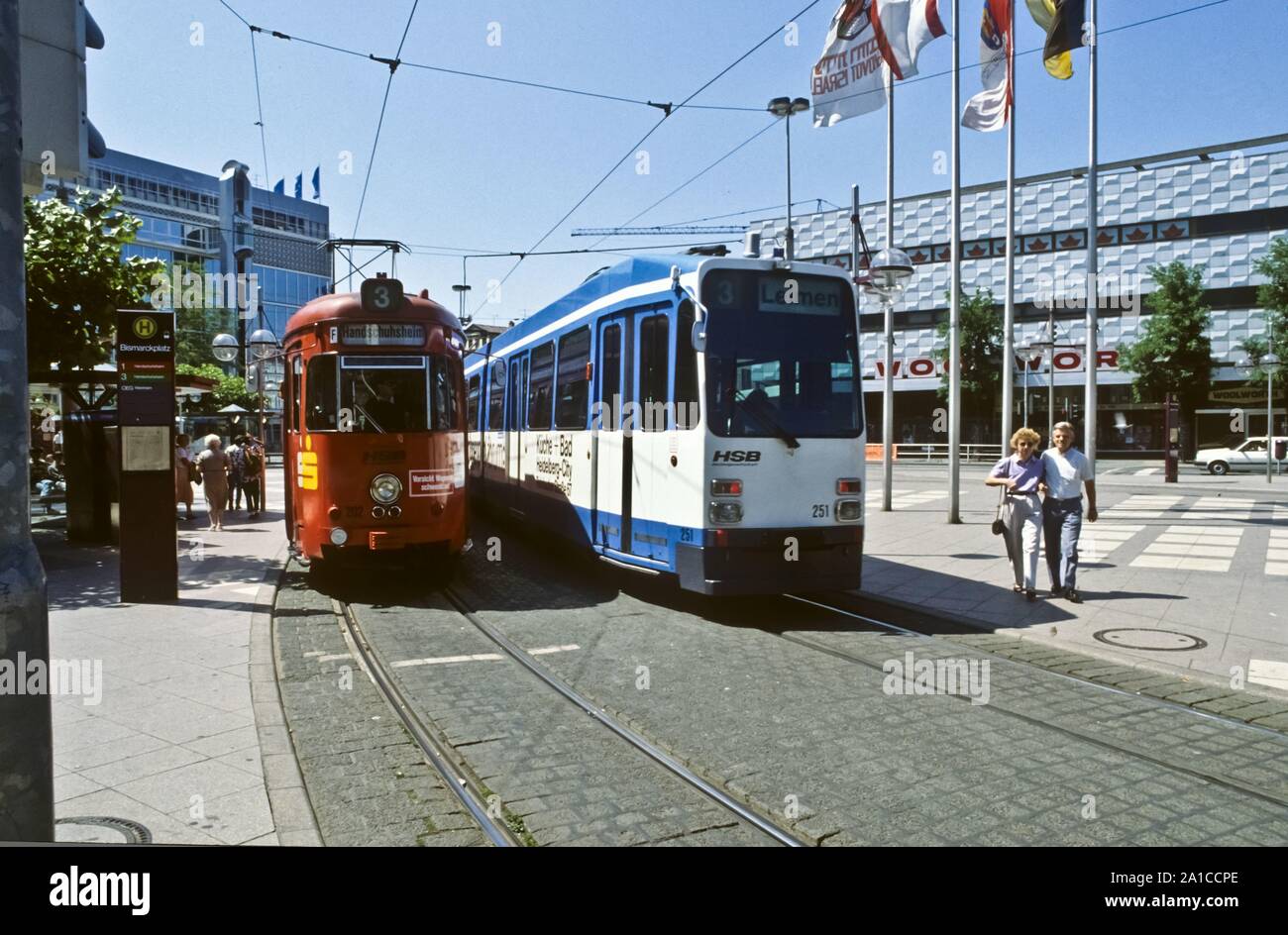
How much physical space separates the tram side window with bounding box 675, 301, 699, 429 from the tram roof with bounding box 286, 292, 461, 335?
3.06 m

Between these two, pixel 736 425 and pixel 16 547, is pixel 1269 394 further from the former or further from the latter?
pixel 16 547

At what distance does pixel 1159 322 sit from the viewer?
41.6 meters

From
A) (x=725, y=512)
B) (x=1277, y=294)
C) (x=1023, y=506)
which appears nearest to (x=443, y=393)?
(x=725, y=512)

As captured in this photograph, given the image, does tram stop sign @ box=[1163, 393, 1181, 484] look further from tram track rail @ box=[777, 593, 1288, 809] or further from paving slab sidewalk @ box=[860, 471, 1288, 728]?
tram track rail @ box=[777, 593, 1288, 809]

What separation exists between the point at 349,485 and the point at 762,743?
606 cm

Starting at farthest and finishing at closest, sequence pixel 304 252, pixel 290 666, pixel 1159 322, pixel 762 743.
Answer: pixel 304 252
pixel 1159 322
pixel 290 666
pixel 762 743

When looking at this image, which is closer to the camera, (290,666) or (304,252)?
(290,666)

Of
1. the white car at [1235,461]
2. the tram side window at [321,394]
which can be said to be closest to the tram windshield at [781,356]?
the tram side window at [321,394]

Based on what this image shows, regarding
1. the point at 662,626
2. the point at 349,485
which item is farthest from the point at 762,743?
the point at 349,485

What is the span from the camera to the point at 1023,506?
383 inches

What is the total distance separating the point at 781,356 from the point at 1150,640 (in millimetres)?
3982

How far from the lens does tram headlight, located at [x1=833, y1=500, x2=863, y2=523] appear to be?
8867mm

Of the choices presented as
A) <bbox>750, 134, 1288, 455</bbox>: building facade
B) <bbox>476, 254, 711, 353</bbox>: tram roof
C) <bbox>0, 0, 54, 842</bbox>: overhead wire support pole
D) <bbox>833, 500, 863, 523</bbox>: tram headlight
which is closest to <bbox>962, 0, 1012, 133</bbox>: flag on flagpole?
<bbox>476, 254, 711, 353</bbox>: tram roof
